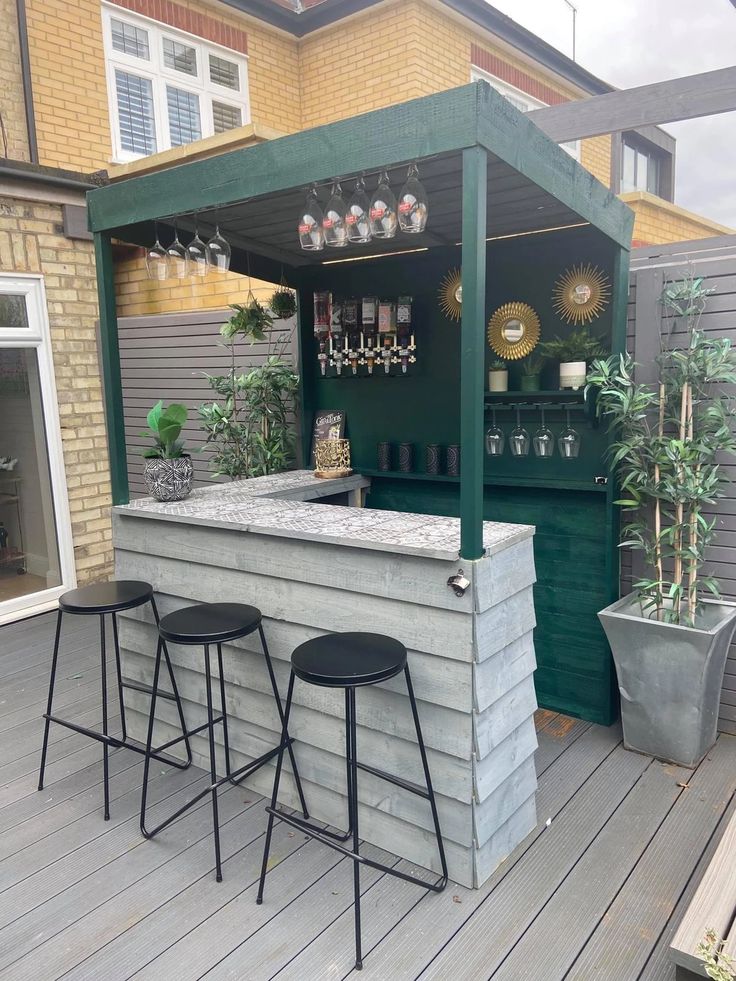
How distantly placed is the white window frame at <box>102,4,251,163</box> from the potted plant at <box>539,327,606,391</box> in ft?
14.1

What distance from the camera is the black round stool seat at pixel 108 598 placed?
7.93 ft

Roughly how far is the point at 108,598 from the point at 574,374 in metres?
2.03

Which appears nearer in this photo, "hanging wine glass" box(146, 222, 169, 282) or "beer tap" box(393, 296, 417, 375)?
"hanging wine glass" box(146, 222, 169, 282)

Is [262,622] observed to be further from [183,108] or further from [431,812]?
[183,108]

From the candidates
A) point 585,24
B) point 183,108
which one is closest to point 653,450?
point 183,108

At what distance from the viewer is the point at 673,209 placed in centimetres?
609

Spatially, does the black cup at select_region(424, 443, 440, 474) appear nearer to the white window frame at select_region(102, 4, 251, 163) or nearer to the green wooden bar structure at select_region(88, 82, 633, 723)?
the green wooden bar structure at select_region(88, 82, 633, 723)

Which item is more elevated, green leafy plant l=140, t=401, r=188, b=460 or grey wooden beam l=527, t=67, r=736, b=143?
grey wooden beam l=527, t=67, r=736, b=143

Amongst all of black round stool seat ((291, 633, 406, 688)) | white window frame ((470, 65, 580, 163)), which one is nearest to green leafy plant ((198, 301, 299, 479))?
black round stool seat ((291, 633, 406, 688))

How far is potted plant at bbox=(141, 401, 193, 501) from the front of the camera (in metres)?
2.85

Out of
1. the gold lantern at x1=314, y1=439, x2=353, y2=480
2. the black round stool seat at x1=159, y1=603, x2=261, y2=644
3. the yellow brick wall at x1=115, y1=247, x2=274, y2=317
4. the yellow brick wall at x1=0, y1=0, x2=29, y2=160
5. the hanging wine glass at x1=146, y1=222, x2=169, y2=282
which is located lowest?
the black round stool seat at x1=159, y1=603, x2=261, y2=644

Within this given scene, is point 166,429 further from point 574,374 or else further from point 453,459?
point 574,374

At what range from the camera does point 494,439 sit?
320 cm

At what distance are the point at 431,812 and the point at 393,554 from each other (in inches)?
30.7
